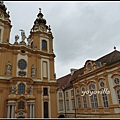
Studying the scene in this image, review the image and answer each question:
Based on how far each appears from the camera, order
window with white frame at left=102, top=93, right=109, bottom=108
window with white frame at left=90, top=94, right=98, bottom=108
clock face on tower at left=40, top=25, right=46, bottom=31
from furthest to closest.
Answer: clock face on tower at left=40, top=25, right=46, bottom=31 → window with white frame at left=90, top=94, right=98, bottom=108 → window with white frame at left=102, top=93, right=109, bottom=108

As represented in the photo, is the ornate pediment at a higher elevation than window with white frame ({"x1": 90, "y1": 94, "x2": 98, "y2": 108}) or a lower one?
higher

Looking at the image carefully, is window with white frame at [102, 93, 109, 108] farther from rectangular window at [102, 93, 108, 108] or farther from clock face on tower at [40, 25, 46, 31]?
clock face on tower at [40, 25, 46, 31]

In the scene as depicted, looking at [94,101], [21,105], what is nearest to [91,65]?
[94,101]

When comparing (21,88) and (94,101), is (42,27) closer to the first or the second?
(21,88)

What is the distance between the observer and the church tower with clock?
18.6 metres

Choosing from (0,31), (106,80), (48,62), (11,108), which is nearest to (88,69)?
(106,80)

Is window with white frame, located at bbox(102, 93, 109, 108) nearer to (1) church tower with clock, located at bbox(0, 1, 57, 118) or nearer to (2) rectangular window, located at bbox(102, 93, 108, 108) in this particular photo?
(2) rectangular window, located at bbox(102, 93, 108, 108)

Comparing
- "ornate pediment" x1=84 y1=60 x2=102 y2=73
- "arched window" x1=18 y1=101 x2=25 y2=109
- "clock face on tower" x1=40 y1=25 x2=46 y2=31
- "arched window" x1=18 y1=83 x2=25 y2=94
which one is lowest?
"arched window" x1=18 y1=101 x2=25 y2=109

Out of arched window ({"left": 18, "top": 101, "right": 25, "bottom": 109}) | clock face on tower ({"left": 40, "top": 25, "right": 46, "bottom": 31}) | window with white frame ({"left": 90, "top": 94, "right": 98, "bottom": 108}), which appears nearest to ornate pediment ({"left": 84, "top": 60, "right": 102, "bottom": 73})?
window with white frame ({"left": 90, "top": 94, "right": 98, "bottom": 108})

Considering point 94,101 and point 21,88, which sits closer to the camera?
point 21,88

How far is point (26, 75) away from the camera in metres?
21.6

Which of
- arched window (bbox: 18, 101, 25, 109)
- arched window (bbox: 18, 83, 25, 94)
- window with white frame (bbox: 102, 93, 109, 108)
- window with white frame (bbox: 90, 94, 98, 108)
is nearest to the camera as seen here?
arched window (bbox: 18, 101, 25, 109)

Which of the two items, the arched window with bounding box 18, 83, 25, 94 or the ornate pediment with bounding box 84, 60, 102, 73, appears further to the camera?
the ornate pediment with bounding box 84, 60, 102, 73

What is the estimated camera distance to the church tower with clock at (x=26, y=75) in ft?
61.2
